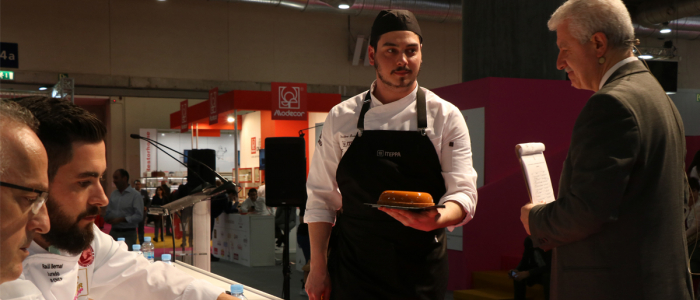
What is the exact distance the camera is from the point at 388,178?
69.3 inches

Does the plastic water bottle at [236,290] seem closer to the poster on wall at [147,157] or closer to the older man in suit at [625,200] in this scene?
the older man in suit at [625,200]

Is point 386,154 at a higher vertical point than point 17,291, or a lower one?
higher

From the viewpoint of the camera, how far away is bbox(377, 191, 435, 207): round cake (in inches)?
59.5

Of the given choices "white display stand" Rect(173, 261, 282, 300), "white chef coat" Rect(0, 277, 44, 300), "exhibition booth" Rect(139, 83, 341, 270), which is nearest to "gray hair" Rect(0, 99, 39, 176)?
"white chef coat" Rect(0, 277, 44, 300)

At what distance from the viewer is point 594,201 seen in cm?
132

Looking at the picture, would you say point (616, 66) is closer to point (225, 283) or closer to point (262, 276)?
point (225, 283)

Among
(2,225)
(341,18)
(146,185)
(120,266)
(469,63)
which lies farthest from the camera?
(341,18)

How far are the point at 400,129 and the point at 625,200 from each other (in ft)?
2.32

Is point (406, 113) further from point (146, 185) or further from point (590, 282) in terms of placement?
point (146, 185)

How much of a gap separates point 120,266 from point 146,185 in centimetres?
1376

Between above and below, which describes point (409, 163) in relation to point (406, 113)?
below

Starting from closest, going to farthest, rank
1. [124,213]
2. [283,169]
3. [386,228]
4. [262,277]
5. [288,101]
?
[386,228]
[283,169]
[124,213]
[262,277]
[288,101]

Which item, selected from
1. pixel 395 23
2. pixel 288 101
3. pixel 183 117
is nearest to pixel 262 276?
pixel 288 101

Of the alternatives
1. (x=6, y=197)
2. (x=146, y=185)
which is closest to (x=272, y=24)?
(x=146, y=185)
